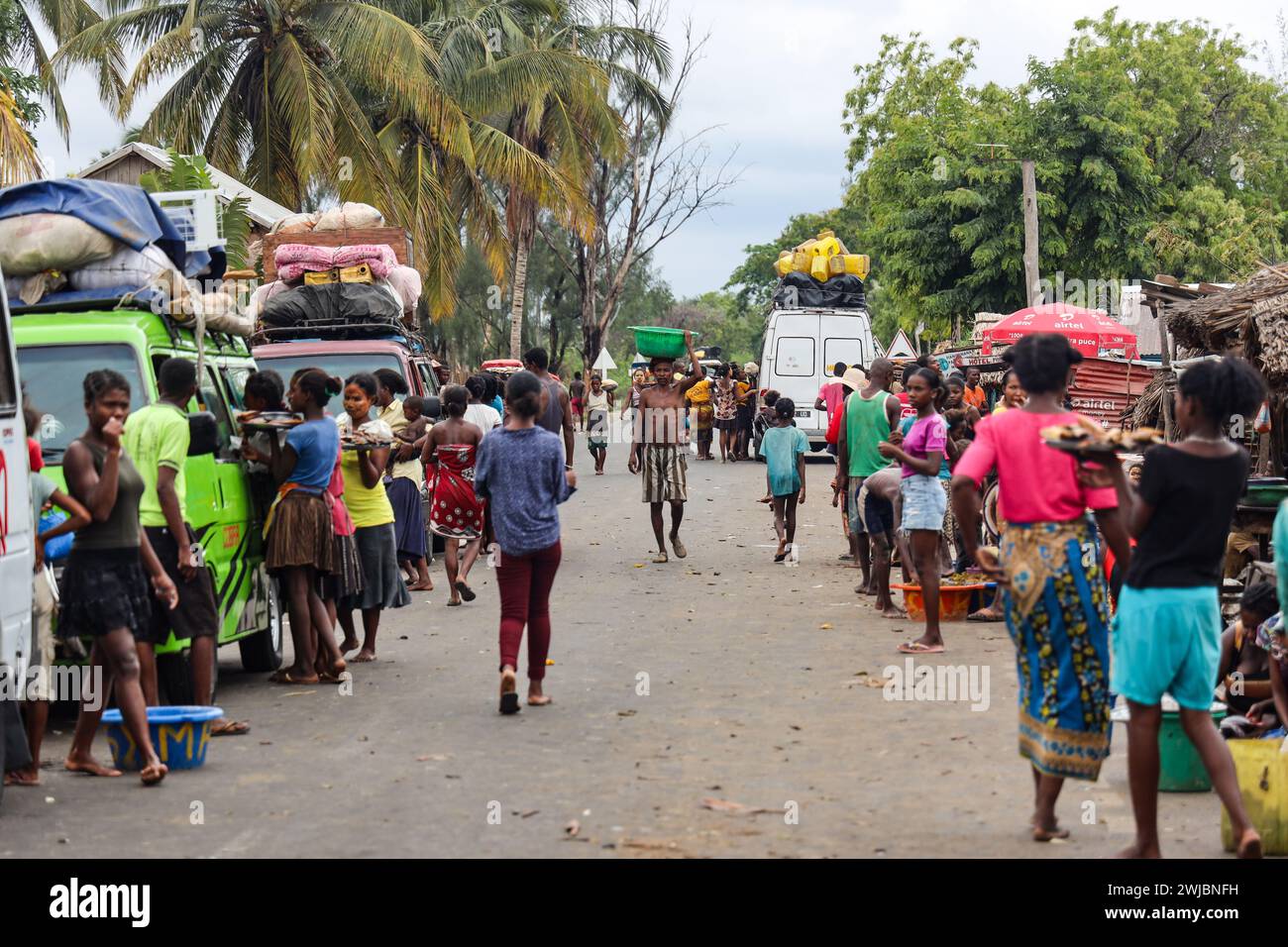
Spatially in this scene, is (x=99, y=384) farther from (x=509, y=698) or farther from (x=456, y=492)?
(x=456, y=492)

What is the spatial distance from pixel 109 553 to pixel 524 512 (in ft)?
8.37

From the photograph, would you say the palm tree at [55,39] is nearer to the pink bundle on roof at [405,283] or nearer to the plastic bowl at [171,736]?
the pink bundle on roof at [405,283]

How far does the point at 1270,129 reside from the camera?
5272 cm

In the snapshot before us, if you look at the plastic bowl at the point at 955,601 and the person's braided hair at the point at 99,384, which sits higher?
the person's braided hair at the point at 99,384

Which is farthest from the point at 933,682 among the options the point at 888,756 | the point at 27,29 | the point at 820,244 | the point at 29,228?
the point at 27,29

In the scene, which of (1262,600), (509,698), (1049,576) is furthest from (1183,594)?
(509,698)

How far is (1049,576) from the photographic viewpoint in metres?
6.27

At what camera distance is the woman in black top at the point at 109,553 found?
722 cm

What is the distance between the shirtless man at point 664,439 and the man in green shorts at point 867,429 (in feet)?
7.52

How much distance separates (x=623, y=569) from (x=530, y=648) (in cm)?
668

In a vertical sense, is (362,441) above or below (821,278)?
below

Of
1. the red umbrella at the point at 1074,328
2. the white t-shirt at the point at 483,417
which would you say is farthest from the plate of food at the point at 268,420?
the red umbrella at the point at 1074,328

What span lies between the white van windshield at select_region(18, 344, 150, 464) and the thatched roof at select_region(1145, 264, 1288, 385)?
8.32 meters

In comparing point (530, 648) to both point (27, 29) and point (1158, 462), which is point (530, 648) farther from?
point (27, 29)
